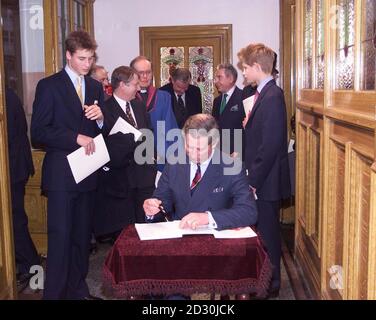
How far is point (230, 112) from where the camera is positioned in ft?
16.2

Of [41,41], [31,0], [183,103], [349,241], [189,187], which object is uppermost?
[31,0]

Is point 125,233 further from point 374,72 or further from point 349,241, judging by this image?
point 374,72

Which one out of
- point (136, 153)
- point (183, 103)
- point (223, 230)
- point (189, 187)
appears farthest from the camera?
point (183, 103)

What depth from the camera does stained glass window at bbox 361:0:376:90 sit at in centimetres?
210

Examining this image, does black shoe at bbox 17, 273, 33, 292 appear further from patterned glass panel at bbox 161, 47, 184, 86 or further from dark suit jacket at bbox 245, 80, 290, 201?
patterned glass panel at bbox 161, 47, 184, 86

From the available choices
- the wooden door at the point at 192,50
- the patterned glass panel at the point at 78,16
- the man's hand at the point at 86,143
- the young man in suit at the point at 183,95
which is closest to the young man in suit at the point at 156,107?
the man's hand at the point at 86,143

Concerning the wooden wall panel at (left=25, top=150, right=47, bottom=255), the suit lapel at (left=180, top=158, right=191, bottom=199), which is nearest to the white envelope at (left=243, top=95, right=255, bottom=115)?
the suit lapel at (left=180, top=158, right=191, bottom=199)

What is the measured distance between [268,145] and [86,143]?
1.14 m

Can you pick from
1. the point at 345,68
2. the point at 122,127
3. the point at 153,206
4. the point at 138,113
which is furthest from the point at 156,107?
the point at 345,68

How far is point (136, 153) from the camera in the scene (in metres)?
3.98

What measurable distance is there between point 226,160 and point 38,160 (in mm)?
2438

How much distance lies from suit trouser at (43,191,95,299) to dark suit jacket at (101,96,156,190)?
0.42 m

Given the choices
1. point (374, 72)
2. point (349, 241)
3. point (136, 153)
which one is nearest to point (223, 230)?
point (349, 241)

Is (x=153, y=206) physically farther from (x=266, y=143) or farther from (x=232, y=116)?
(x=232, y=116)
